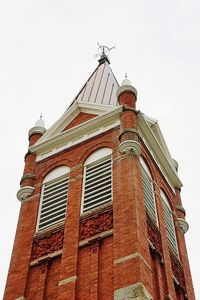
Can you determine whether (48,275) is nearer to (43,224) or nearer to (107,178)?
(43,224)

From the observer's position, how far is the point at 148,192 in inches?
987

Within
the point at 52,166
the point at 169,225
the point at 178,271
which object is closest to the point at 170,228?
the point at 169,225

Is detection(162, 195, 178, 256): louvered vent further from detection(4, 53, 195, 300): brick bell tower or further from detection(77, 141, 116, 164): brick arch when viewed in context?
detection(77, 141, 116, 164): brick arch

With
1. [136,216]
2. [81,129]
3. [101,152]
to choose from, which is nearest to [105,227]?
[136,216]

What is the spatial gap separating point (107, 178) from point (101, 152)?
2.14m

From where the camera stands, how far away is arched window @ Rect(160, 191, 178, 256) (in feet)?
84.5

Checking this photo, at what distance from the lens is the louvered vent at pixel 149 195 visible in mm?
24156

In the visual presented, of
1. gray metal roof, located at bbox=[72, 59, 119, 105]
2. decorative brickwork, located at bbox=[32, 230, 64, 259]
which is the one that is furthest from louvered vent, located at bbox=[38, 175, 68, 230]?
gray metal roof, located at bbox=[72, 59, 119, 105]

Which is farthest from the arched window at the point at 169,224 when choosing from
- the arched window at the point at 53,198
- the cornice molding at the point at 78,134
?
the arched window at the point at 53,198

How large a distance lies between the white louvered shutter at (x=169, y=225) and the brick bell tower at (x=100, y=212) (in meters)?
0.08

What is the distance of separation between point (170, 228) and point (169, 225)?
0.44ft

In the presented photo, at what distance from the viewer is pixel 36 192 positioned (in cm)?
2627

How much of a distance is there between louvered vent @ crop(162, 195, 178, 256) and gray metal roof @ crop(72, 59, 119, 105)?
631 cm

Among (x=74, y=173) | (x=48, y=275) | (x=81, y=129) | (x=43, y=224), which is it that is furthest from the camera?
(x=81, y=129)
